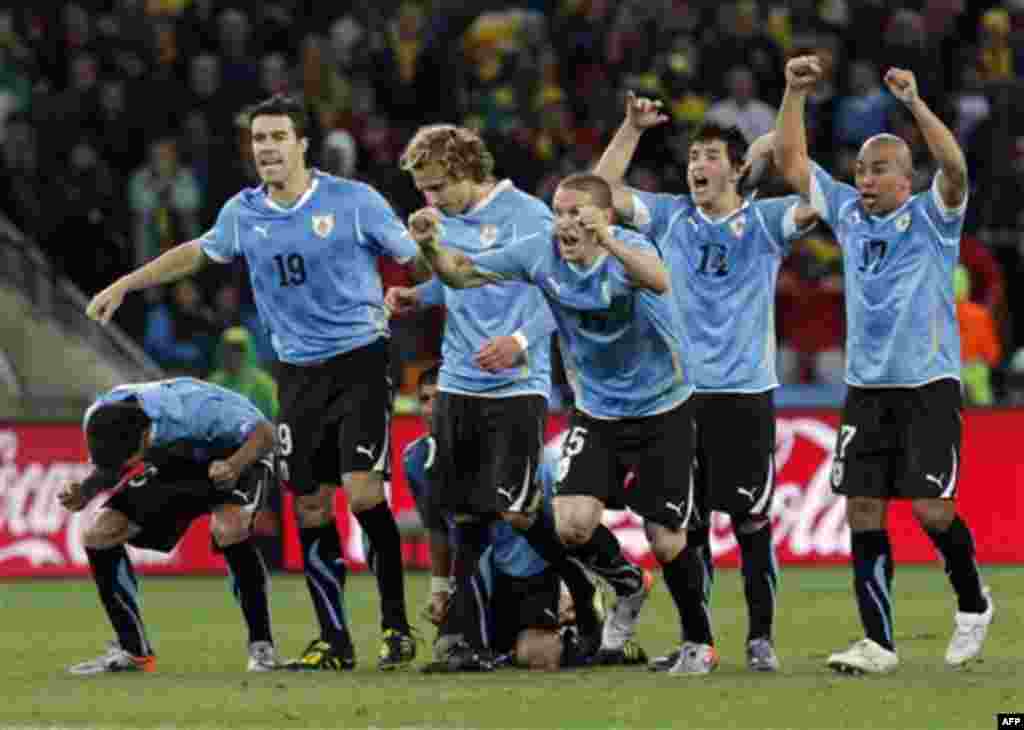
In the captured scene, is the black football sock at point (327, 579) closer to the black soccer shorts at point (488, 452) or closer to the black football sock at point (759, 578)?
the black soccer shorts at point (488, 452)

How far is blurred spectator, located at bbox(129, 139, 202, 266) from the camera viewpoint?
23.1 m

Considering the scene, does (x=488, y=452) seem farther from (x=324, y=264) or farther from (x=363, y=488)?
(x=324, y=264)

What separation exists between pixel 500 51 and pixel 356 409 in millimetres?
12101

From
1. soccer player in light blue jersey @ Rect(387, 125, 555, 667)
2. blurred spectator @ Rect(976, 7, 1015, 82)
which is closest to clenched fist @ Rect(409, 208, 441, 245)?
soccer player in light blue jersey @ Rect(387, 125, 555, 667)

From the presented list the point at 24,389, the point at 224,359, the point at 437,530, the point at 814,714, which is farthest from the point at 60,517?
the point at 814,714

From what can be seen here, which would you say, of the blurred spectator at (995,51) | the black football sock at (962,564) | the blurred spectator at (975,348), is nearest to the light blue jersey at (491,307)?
the black football sock at (962,564)

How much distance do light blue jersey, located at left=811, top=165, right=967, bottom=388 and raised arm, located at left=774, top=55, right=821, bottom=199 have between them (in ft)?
1.25

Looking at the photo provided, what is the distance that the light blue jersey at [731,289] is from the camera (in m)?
12.8

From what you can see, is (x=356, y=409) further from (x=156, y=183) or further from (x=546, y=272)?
(x=156, y=183)

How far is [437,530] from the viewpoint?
13.8 m

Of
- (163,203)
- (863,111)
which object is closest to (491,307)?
(863,111)

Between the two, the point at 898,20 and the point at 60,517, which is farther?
the point at 898,20

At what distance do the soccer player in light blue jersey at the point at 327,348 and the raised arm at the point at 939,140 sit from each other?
96.9 inches

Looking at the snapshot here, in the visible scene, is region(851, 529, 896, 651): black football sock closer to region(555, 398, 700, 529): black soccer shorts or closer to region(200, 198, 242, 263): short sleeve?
region(555, 398, 700, 529): black soccer shorts
